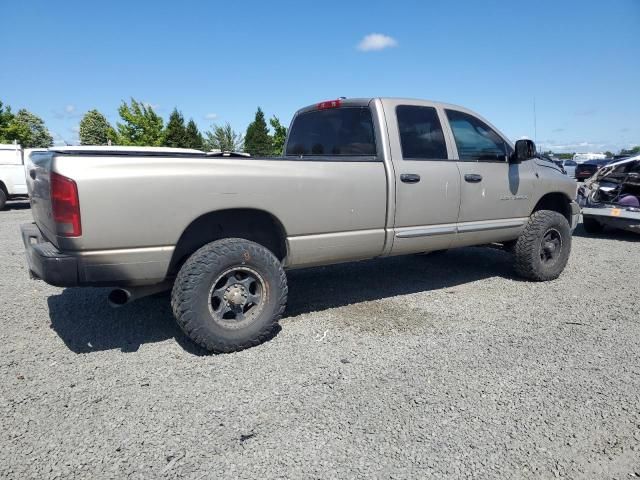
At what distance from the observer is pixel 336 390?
2.80 metres

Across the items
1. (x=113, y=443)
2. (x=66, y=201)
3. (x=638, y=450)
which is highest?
(x=66, y=201)

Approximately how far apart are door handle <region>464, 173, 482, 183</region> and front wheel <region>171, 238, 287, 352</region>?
2161 mm

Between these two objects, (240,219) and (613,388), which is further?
(240,219)

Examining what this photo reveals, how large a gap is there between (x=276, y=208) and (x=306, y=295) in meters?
1.61

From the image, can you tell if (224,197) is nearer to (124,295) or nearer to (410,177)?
(124,295)

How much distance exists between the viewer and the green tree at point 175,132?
2939cm

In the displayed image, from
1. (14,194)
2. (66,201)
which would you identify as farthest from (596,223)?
(14,194)

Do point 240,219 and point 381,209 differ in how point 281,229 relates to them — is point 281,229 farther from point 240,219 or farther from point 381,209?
point 381,209

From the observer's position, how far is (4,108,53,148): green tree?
28.2 m

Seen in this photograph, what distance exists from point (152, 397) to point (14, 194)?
13761 millimetres

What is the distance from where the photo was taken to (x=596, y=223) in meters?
8.88

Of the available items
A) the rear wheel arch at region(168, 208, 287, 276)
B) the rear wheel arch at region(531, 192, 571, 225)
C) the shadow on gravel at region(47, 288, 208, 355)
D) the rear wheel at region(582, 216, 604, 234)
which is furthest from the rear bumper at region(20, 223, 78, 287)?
the rear wheel at region(582, 216, 604, 234)

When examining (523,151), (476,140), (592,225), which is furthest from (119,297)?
(592,225)

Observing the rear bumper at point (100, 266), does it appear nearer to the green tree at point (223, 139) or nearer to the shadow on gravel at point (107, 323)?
the shadow on gravel at point (107, 323)
